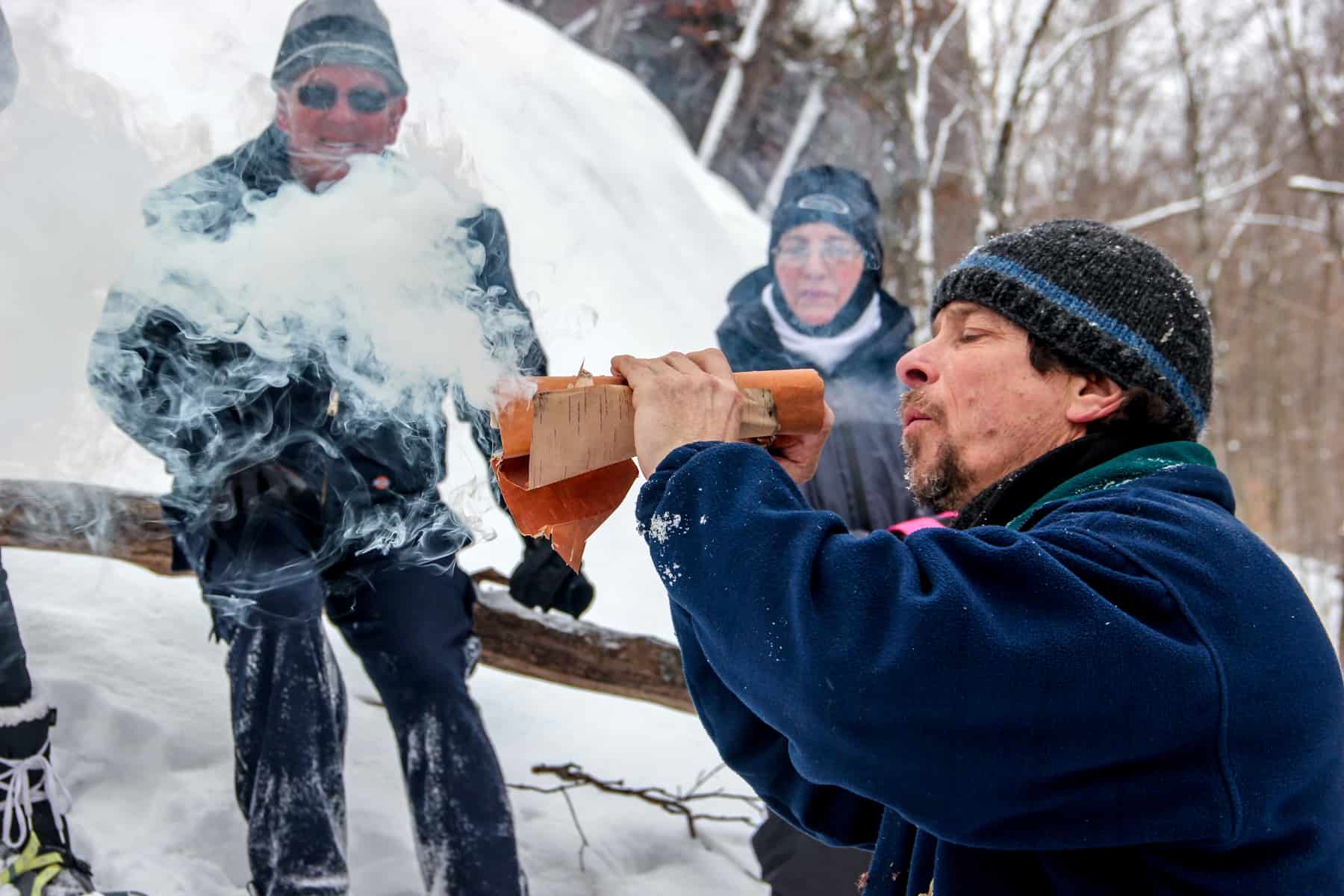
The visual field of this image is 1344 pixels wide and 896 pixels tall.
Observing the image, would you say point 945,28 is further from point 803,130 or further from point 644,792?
point 644,792

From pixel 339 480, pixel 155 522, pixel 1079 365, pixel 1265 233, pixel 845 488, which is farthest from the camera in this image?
pixel 1265 233

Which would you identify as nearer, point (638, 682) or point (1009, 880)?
point (1009, 880)

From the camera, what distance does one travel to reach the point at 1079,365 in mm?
1618

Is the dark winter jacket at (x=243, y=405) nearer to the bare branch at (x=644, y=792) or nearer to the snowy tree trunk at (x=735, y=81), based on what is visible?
the bare branch at (x=644, y=792)

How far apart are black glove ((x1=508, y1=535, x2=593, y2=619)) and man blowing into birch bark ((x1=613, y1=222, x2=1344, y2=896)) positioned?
4.56 ft

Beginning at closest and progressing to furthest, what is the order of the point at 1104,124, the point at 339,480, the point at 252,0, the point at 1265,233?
the point at 339,480 → the point at 252,0 → the point at 1104,124 → the point at 1265,233

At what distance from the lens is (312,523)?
8.22 feet

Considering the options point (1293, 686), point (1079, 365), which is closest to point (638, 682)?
point (1079, 365)

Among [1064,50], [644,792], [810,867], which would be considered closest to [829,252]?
[644,792]

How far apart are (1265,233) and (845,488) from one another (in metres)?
16.4

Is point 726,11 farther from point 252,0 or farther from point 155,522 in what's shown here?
point 155,522

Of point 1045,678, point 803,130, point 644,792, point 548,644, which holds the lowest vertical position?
point 644,792

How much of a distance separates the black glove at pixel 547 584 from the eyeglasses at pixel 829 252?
1.44m

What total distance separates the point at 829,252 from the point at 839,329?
11.0 inches
